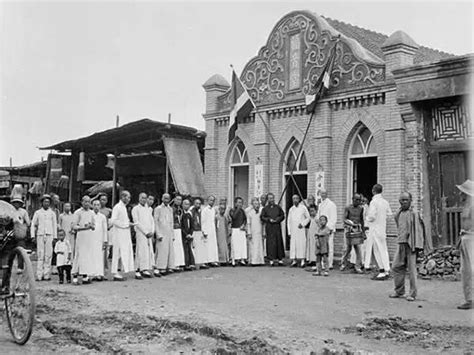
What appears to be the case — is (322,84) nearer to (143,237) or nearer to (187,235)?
(187,235)

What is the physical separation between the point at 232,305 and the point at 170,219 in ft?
16.6

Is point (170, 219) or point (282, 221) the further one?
point (282, 221)

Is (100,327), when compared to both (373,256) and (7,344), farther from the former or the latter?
(373,256)

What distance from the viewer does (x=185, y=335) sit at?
696 centimetres

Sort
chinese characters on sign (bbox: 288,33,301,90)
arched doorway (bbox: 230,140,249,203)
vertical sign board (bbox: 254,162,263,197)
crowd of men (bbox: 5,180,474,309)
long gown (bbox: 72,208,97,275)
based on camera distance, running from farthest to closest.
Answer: arched doorway (bbox: 230,140,249,203) → vertical sign board (bbox: 254,162,263,197) → chinese characters on sign (bbox: 288,33,301,90) → long gown (bbox: 72,208,97,275) → crowd of men (bbox: 5,180,474,309)

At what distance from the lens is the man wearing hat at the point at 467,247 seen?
8.86 m

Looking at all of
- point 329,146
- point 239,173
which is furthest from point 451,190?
point 239,173

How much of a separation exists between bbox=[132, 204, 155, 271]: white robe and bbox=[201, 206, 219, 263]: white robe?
237 centimetres

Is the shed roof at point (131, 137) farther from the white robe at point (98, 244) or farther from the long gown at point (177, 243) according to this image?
the white robe at point (98, 244)

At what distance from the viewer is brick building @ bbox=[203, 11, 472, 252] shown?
43.8 feet

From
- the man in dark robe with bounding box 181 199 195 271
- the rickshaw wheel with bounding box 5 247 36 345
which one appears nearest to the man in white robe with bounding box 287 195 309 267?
the man in dark robe with bounding box 181 199 195 271

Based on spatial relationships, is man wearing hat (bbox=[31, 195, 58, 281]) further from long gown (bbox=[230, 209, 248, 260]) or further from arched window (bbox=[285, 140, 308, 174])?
arched window (bbox=[285, 140, 308, 174])

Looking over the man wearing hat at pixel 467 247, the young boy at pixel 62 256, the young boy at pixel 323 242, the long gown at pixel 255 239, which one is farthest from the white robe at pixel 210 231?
the man wearing hat at pixel 467 247

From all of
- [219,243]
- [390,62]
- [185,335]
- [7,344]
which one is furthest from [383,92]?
[7,344]
